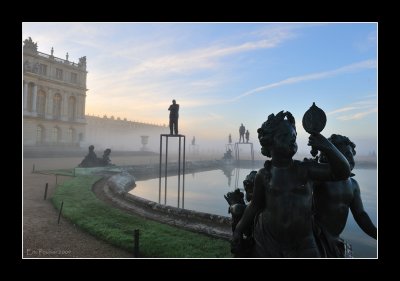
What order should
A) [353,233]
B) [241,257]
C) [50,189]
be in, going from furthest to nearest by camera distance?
1. [50,189]
2. [353,233]
3. [241,257]

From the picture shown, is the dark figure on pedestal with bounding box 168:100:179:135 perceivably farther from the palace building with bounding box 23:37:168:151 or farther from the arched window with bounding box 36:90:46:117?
the arched window with bounding box 36:90:46:117

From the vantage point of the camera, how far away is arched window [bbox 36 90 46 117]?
140 ft

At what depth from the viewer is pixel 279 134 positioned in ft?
6.93

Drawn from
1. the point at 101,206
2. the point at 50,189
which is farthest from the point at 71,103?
the point at 101,206

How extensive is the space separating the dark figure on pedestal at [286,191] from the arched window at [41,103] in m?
46.9

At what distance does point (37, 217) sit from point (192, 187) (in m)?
6.90

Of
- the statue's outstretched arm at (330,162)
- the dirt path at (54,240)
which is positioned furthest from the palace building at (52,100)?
the statue's outstretched arm at (330,162)

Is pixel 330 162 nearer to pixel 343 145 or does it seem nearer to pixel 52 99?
pixel 343 145

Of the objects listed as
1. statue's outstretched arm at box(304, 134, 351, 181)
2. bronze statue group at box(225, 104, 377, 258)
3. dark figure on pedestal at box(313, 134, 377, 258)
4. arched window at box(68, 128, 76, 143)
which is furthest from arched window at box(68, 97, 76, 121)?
statue's outstretched arm at box(304, 134, 351, 181)

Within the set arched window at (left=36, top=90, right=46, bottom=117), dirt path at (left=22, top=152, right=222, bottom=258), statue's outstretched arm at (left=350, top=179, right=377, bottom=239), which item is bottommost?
dirt path at (left=22, top=152, right=222, bottom=258)
